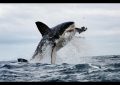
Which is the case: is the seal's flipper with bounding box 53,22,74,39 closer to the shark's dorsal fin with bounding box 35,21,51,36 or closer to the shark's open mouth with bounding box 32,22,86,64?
the shark's open mouth with bounding box 32,22,86,64

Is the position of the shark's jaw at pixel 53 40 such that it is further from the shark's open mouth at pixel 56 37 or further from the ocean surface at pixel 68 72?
the ocean surface at pixel 68 72

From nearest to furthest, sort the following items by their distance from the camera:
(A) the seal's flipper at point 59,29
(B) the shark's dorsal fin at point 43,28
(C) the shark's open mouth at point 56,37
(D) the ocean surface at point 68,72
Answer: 1. (D) the ocean surface at point 68,72
2. (B) the shark's dorsal fin at point 43,28
3. (A) the seal's flipper at point 59,29
4. (C) the shark's open mouth at point 56,37

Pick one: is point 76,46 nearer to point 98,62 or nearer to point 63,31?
point 63,31

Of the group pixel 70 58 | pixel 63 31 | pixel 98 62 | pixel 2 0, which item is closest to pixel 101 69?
pixel 98 62

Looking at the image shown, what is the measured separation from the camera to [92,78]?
555 centimetres

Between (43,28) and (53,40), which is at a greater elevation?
(43,28)

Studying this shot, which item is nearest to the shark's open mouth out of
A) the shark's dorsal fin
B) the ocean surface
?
the shark's dorsal fin

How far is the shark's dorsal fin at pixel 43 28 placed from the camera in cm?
609

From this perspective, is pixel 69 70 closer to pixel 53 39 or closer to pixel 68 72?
pixel 68 72

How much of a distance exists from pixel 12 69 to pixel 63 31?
135cm

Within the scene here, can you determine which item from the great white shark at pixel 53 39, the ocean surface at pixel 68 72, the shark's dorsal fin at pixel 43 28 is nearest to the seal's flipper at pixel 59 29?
the great white shark at pixel 53 39

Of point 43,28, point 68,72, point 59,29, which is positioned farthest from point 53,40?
point 68,72

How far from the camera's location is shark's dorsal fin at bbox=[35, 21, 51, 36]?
609 centimetres

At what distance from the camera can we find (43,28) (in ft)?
21.5
